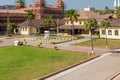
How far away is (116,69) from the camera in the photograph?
39.0 m

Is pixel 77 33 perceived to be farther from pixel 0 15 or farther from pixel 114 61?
pixel 114 61

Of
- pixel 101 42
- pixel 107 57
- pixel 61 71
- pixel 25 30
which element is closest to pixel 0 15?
pixel 25 30

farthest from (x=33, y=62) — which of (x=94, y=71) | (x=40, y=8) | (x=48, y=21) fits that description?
(x=40, y=8)

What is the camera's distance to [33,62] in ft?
145

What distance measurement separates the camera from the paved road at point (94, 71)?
34.3m

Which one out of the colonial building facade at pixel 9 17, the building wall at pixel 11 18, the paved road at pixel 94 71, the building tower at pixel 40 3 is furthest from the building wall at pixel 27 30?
the paved road at pixel 94 71

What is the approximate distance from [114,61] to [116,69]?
261 inches

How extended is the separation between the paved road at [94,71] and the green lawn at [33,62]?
235 cm

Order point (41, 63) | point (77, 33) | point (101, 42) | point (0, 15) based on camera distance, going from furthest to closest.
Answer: point (0, 15), point (77, 33), point (101, 42), point (41, 63)

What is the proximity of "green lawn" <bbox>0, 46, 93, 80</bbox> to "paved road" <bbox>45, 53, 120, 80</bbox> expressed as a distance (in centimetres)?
235

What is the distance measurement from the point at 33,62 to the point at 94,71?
36.0 feet

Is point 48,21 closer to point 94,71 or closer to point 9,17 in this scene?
point 9,17

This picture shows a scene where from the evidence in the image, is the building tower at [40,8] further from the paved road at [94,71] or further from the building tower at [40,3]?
the paved road at [94,71]

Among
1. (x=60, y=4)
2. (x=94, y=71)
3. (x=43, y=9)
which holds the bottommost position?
(x=94, y=71)
